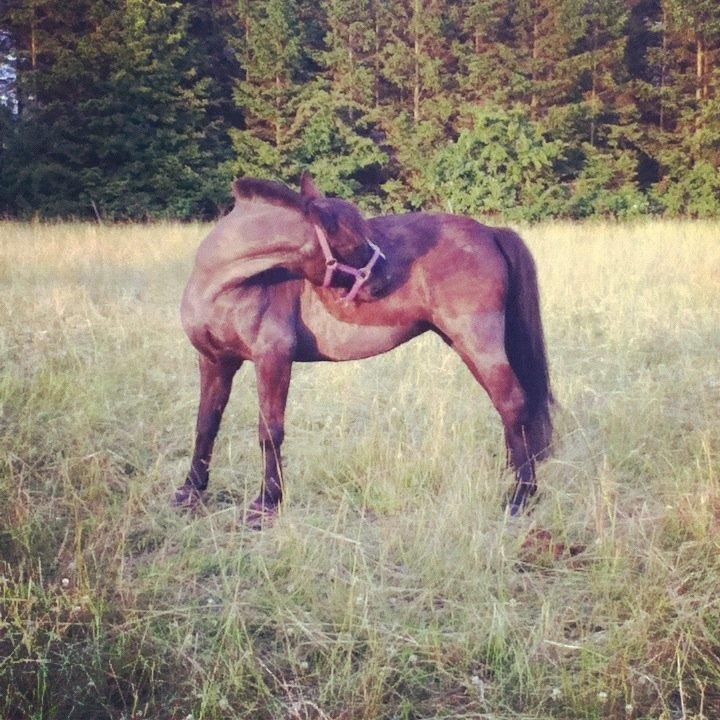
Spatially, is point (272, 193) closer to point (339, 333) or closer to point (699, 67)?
point (339, 333)

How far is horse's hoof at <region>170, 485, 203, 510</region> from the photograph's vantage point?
3307mm

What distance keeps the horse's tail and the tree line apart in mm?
13717

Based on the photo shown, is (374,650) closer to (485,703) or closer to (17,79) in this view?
(485,703)

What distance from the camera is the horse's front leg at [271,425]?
10.2 ft

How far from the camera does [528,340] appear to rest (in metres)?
3.45

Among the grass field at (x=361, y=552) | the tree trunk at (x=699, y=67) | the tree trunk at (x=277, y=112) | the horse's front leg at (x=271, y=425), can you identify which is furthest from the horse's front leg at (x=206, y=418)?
the tree trunk at (x=699, y=67)

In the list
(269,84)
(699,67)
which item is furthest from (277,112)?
(699,67)

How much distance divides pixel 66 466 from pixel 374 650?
1.96 metres

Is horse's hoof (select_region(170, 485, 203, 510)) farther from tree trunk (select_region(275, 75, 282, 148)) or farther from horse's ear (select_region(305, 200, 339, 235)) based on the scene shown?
tree trunk (select_region(275, 75, 282, 148))

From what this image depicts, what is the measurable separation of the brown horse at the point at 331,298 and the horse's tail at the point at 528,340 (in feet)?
0.03

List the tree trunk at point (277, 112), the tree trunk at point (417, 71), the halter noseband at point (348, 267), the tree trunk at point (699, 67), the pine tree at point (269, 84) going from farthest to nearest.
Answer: the tree trunk at point (417, 71)
the tree trunk at point (699, 67)
the tree trunk at point (277, 112)
the pine tree at point (269, 84)
the halter noseband at point (348, 267)

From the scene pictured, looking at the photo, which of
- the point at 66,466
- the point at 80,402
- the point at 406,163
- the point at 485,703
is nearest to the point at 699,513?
the point at 485,703

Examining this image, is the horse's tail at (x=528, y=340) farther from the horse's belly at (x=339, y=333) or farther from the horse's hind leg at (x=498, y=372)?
the horse's belly at (x=339, y=333)

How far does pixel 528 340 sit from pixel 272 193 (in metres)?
1.40
